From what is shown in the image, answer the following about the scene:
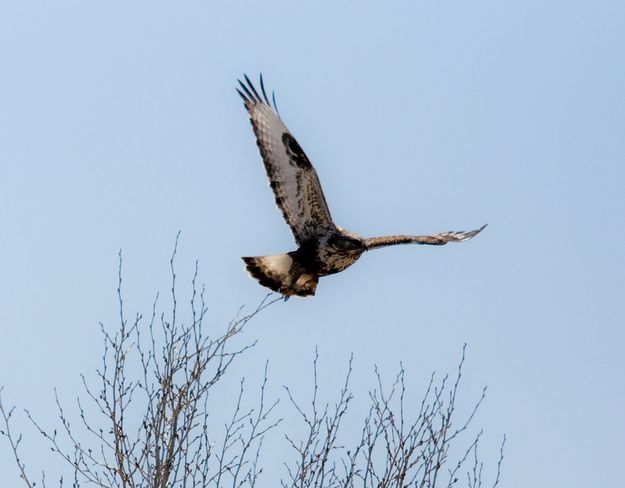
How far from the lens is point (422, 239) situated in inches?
453

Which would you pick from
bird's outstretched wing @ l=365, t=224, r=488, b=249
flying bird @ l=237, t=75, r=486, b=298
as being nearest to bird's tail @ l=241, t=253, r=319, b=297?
flying bird @ l=237, t=75, r=486, b=298

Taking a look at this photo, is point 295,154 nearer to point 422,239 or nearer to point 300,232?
point 300,232

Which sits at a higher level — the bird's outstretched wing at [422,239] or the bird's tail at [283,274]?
the bird's outstretched wing at [422,239]

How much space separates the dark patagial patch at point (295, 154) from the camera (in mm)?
10969

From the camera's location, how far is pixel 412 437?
9.30 meters

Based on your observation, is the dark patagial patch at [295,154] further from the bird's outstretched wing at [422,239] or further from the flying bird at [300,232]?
the bird's outstretched wing at [422,239]

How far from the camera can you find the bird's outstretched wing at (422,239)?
1104 centimetres

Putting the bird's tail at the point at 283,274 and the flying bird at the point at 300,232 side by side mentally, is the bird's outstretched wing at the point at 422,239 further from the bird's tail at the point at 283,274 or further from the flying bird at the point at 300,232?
the bird's tail at the point at 283,274

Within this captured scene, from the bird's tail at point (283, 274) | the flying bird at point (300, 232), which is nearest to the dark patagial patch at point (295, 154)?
the flying bird at point (300, 232)

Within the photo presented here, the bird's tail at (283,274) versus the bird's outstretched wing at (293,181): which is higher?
the bird's outstretched wing at (293,181)

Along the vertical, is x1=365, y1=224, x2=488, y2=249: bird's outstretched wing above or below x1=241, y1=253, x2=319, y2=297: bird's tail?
above

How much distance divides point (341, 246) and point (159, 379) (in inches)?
108

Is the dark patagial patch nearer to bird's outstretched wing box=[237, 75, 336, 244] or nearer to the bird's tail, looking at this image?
bird's outstretched wing box=[237, 75, 336, 244]

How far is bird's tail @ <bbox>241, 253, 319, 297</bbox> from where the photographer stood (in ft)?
35.9
